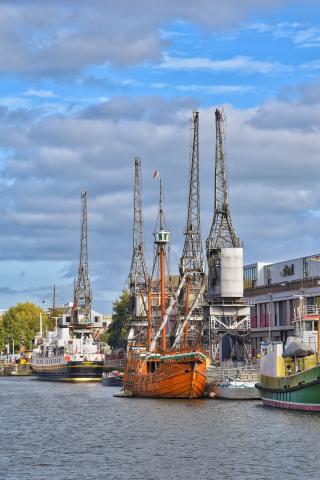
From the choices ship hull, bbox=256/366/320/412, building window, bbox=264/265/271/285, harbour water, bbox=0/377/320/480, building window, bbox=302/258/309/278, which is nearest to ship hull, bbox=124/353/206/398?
harbour water, bbox=0/377/320/480

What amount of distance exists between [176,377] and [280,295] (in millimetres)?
62427

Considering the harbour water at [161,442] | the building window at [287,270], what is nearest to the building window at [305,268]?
the building window at [287,270]

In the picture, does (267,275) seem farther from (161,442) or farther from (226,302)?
(161,442)

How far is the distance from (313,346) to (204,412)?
11830 millimetres

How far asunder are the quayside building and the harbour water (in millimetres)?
59796

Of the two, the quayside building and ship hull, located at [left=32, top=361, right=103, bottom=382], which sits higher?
the quayside building

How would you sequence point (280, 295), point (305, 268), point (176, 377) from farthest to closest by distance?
point (305, 268)
point (280, 295)
point (176, 377)

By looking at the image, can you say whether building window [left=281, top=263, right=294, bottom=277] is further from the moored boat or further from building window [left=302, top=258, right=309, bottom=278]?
the moored boat

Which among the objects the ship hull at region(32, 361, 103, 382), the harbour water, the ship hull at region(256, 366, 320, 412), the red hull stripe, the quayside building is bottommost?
the harbour water

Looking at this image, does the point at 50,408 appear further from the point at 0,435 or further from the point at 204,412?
the point at 0,435

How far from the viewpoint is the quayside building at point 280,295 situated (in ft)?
542

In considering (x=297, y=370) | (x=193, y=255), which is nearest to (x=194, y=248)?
(x=193, y=255)

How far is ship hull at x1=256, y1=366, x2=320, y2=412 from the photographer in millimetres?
82750

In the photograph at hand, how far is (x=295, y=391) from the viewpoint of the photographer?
86.8m
